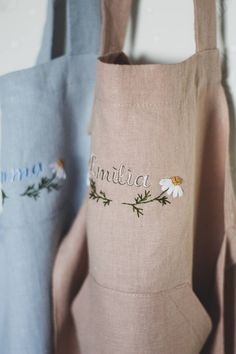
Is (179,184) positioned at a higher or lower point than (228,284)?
higher

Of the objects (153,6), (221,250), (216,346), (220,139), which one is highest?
(153,6)

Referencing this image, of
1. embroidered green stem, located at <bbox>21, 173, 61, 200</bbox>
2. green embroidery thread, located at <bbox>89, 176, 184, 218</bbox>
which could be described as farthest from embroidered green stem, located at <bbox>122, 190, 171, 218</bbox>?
embroidered green stem, located at <bbox>21, 173, 61, 200</bbox>

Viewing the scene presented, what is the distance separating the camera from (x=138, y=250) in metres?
0.38

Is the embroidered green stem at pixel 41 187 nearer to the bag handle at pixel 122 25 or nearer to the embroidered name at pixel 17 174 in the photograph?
the embroidered name at pixel 17 174

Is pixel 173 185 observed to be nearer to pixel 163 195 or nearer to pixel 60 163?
pixel 163 195

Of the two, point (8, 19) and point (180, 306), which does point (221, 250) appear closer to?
point (180, 306)

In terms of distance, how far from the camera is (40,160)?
46cm

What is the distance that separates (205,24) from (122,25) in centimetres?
10

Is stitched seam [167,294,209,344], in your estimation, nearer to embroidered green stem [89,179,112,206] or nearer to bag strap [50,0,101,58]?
embroidered green stem [89,179,112,206]

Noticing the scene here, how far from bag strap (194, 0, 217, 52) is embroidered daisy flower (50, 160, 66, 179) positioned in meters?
0.21

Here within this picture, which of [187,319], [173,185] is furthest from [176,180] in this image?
[187,319]

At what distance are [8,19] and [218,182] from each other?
0.33 m

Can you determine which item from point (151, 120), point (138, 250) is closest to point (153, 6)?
point (151, 120)

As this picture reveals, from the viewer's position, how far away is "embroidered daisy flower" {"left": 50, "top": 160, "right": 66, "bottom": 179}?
0.47m
